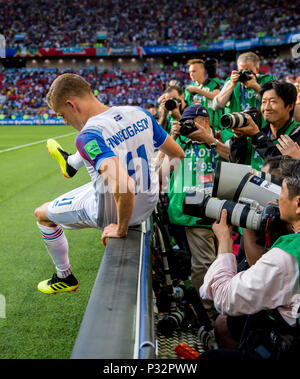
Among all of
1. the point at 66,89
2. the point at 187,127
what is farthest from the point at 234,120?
the point at 66,89

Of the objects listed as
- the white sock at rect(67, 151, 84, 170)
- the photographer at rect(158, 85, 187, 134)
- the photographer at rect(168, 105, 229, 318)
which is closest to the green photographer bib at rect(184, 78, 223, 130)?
the photographer at rect(158, 85, 187, 134)

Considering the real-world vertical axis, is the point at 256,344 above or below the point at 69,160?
below

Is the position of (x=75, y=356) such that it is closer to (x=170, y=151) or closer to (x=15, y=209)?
(x=170, y=151)

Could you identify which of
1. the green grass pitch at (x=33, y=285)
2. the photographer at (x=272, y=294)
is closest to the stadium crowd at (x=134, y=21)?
the green grass pitch at (x=33, y=285)

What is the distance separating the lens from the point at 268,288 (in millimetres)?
1270

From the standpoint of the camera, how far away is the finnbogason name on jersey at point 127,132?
202 cm

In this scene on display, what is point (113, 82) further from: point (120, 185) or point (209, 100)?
point (120, 185)

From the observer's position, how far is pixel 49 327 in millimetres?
2516

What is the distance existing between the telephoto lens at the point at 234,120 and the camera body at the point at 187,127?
1.02 feet

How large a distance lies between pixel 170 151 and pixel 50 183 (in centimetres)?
553

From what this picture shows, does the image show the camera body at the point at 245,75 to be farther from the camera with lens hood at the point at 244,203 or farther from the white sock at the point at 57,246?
the white sock at the point at 57,246

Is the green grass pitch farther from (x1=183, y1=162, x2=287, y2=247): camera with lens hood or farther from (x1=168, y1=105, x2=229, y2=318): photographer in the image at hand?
(x1=183, y1=162, x2=287, y2=247): camera with lens hood

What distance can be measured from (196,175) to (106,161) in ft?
4.03
